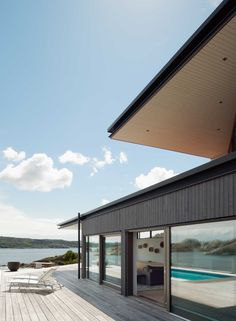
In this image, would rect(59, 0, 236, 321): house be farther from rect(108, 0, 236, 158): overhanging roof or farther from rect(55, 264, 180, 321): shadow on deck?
rect(55, 264, 180, 321): shadow on deck

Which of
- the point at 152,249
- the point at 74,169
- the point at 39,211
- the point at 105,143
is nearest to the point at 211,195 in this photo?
the point at 152,249

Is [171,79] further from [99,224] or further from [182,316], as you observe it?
[99,224]

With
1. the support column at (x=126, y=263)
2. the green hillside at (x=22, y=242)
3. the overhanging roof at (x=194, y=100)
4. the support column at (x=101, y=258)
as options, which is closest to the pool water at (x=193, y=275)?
the support column at (x=126, y=263)

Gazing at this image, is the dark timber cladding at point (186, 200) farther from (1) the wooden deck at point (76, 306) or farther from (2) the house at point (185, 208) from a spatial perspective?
(1) the wooden deck at point (76, 306)

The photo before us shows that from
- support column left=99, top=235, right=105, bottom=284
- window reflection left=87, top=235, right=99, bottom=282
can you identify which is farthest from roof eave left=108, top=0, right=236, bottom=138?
window reflection left=87, top=235, right=99, bottom=282

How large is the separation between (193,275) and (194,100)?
5.71 meters

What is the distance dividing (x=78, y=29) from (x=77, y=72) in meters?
2.78

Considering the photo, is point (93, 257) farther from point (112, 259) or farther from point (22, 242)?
point (22, 242)

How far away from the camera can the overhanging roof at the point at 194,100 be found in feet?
25.6

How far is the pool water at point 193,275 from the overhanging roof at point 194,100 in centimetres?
492

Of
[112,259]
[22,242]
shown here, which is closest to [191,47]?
[112,259]

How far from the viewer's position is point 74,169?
26938mm

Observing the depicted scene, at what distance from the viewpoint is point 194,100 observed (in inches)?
452

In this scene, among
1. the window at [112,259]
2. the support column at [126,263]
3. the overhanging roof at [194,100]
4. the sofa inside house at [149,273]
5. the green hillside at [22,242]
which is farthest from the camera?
the green hillside at [22,242]
